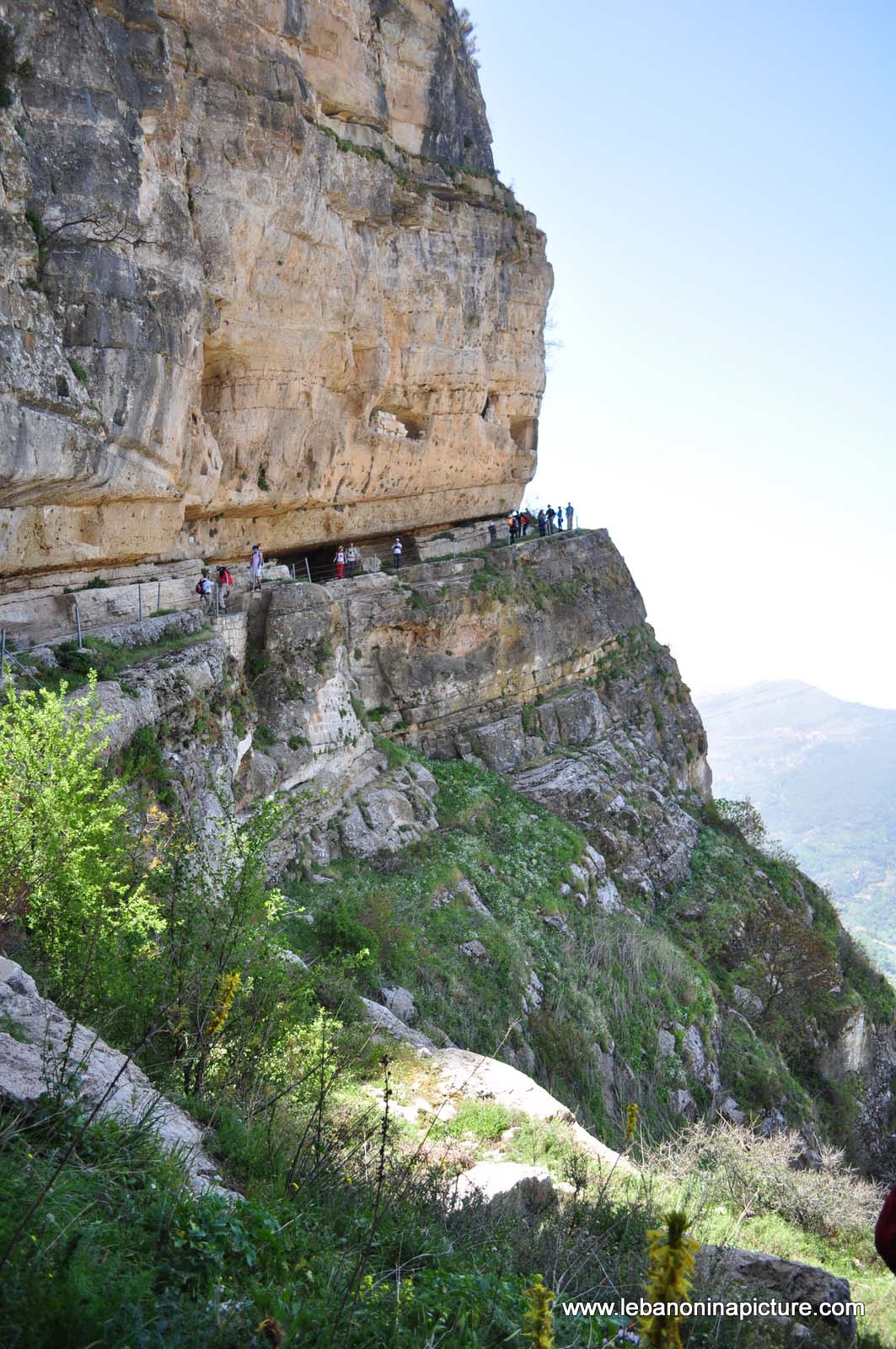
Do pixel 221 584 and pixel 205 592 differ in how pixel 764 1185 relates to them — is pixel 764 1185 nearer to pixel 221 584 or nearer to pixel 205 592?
pixel 205 592

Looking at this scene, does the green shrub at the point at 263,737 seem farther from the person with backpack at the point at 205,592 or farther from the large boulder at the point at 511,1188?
the large boulder at the point at 511,1188

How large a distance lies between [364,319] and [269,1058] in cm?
1815

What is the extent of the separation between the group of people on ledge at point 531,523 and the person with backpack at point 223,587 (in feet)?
33.4

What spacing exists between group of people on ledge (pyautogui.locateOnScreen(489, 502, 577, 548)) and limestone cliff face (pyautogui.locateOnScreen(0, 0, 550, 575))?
82 centimetres

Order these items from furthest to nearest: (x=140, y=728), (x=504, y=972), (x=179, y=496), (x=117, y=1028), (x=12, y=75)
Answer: (x=179, y=496)
(x=504, y=972)
(x=12, y=75)
(x=140, y=728)
(x=117, y=1028)

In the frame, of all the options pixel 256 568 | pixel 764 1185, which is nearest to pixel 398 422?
pixel 256 568

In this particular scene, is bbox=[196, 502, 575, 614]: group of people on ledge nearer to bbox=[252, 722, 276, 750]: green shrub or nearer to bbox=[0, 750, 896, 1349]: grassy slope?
bbox=[252, 722, 276, 750]: green shrub

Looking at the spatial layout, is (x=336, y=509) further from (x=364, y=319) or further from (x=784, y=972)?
(x=784, y=972)

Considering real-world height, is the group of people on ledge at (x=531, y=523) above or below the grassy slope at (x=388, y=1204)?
above

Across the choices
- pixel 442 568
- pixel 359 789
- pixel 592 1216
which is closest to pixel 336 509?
pixel 442 568

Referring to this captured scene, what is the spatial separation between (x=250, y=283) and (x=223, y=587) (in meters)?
6.19

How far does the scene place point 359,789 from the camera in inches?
774

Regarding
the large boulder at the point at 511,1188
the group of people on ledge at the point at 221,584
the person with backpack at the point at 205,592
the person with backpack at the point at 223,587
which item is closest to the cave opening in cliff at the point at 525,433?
the group of people on ledge at the point at 221,584

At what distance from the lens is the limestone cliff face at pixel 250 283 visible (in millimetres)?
14945
